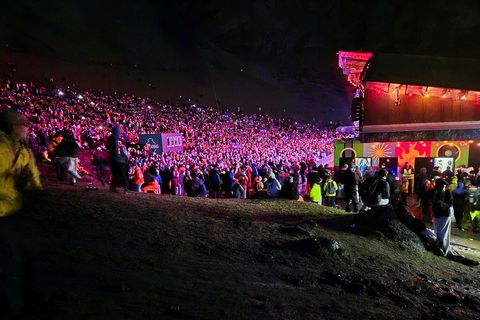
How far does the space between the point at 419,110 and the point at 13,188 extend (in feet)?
53.0

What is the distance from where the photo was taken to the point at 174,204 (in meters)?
8.73

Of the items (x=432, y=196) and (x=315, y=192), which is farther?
(x=315, y=192)

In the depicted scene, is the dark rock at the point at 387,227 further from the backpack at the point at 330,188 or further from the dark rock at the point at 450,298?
the backpack at the point at 330,188

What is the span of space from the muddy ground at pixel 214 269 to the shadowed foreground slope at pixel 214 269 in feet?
0.05

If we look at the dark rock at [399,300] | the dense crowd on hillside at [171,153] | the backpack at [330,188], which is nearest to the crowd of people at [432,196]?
the backpack at [330,188]

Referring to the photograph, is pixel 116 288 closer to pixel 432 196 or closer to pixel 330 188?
pixel 330 188

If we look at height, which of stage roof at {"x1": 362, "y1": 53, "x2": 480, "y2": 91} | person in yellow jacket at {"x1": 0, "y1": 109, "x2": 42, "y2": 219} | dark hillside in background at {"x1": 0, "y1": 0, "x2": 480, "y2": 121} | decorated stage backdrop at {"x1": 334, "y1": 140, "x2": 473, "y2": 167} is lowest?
person in yellow jacket at {"x1": 0, "y1": 109, "x2": 42, "y2": 219}

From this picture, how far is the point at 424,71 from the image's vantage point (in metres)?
15.0

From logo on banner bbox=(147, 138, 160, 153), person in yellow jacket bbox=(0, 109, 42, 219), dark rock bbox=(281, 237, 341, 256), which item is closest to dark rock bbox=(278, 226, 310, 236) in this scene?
dark rock bbox=(281, 237, 341, 256)

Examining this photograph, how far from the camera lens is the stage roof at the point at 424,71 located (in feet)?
47.8

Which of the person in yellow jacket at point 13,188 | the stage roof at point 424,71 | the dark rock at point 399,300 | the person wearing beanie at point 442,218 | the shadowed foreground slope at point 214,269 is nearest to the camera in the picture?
the person in yellow jacket at point 13,188

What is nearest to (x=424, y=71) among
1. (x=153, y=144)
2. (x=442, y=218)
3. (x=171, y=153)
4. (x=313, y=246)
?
(x=442, y=218)

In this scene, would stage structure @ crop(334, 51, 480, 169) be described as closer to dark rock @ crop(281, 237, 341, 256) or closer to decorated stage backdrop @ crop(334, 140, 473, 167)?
decorated stage backdrop @ crop(334, 140, 473, 167)

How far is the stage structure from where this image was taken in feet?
48.5
